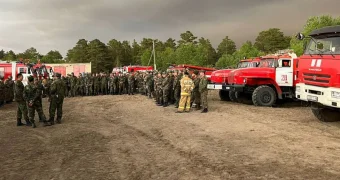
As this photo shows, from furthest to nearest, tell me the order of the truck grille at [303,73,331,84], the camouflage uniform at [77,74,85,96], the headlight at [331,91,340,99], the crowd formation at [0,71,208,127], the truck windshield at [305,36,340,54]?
the camouflage uniform at [77,74,85,96]
the crowd formation at [0,71,208,127]
the truck windshield at [305,36,340,54]
the truck grille at [303,73,331,84]
the headlight at [331,91,340,99]

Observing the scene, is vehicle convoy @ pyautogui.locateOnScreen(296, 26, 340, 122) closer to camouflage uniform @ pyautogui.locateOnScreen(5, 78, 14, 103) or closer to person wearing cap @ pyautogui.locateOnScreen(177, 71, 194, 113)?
person wearing cap @ pyautogui.locateOnScreen(177, 71, 194, 113)

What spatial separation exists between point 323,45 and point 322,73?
1.03m

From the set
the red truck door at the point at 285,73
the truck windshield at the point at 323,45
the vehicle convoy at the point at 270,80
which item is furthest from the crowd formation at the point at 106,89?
the truck windshield at the point at 323,45

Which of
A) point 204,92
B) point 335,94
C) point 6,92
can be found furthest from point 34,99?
point 335,94

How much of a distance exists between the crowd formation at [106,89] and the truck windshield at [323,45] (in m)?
3.99

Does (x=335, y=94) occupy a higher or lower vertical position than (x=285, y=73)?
lower

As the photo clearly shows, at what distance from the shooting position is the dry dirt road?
5.40 meters

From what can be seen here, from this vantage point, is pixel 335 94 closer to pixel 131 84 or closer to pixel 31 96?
pixel 31 96

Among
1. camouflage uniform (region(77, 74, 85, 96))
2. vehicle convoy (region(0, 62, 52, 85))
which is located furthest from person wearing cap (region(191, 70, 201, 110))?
vehicle convoy (region(0, 62, 52, 85))

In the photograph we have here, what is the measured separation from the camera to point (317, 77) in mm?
9141

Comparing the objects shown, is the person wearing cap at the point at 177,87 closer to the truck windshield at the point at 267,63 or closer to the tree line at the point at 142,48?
the truck windshield at the point at 267,63

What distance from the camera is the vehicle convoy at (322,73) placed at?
8.47m

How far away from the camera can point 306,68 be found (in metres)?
9.83

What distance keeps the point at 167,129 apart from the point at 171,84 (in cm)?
591
